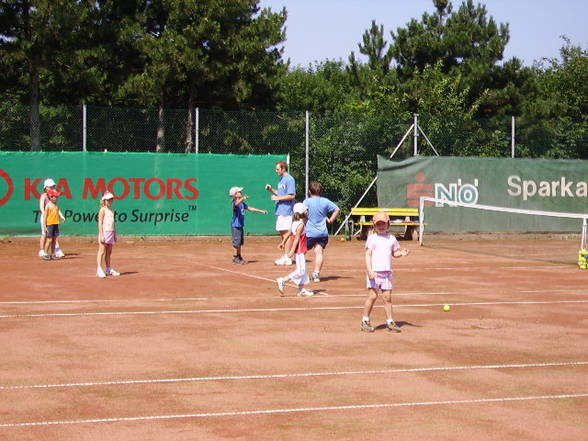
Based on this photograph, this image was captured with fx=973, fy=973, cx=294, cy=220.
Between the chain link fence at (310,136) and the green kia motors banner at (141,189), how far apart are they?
329 mm

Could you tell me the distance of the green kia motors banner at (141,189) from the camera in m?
22.9

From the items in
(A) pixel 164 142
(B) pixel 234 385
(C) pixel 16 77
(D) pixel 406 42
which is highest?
(D) pixel 406 42

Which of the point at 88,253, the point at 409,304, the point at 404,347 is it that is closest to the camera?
the point at 404,347

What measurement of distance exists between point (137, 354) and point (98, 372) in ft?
2.78

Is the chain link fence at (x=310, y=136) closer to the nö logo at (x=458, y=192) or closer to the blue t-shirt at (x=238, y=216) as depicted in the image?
the nö logo at (x=458, y=192)

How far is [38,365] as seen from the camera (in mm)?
8742

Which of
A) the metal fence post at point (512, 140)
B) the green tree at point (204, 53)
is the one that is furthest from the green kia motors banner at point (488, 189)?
the green tree at point (204, 53)

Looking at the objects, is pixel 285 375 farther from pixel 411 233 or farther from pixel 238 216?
pixel 411 233

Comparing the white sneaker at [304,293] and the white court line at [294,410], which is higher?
the white sneaker at [304,293]

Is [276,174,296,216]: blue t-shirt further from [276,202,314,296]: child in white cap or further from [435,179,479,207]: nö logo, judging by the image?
[435,179,479,207]: nö logo

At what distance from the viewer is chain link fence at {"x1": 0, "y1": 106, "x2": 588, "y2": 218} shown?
2295 centimetres

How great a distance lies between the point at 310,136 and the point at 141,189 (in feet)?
15.0

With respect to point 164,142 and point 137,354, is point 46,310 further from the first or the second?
point 164,142

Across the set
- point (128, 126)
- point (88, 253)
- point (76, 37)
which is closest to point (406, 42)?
point (76, 37)
